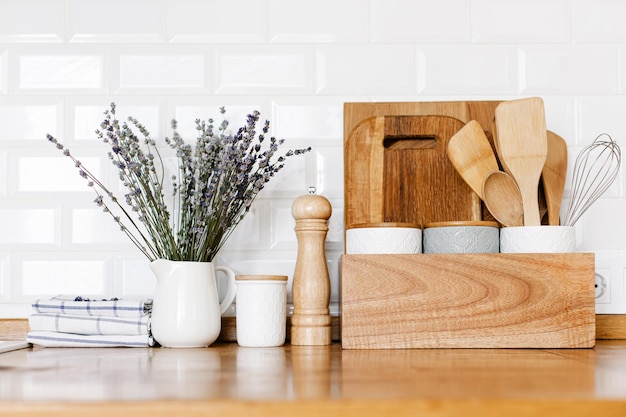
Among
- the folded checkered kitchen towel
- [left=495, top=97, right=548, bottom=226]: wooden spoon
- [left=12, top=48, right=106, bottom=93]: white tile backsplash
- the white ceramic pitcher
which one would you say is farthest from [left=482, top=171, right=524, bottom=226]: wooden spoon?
[left=12, top=48, right=106, bottom=93]: white tile backsplash

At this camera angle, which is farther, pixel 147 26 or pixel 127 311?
pixel 147 26

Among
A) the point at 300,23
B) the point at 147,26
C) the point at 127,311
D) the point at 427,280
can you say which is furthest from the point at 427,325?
the point at 147,26

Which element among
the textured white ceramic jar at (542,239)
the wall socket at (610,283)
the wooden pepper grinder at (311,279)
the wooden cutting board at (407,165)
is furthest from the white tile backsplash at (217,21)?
the wall socket at (610,283)

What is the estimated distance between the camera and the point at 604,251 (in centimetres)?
122

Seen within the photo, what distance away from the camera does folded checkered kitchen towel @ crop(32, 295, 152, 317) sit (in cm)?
109

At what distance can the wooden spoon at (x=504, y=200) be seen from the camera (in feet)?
3.60

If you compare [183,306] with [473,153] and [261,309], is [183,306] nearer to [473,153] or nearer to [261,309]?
[261,309]

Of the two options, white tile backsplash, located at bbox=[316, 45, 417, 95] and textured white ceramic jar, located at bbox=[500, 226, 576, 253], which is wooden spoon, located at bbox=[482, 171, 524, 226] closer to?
textured white ceramic jar, located at bbox=[500, 226, 576, 253]

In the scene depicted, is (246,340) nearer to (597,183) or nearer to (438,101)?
(438,101)

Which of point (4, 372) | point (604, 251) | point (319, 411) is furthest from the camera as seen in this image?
point (604, 251)

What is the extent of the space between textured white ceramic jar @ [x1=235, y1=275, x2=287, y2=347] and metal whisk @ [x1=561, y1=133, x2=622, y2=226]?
0.53 m

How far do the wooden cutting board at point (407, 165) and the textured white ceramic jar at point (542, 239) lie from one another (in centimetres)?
13

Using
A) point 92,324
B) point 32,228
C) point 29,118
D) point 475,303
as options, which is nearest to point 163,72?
point 29,118

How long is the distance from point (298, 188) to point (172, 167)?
225 millimetres
